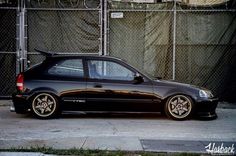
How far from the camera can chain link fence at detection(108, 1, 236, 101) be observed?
45.6 ft

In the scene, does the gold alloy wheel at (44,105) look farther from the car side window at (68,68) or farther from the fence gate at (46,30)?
the fence gate at (46,30)

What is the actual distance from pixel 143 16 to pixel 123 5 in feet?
2.26

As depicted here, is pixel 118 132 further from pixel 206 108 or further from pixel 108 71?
pixel 206 108

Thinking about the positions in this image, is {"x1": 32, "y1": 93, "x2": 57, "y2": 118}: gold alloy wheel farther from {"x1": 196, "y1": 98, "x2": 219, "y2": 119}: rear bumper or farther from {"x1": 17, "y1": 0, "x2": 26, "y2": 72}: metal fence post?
{"x1": 196, "y1": 98, "x2": 219, "y2": 119}: rear bumper

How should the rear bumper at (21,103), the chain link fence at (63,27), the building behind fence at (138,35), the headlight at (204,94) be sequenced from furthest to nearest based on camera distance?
the chain link fence at (63,27), the building behind fence at (138,35), the headlight at (204,94), the rear bumper at (21,103)

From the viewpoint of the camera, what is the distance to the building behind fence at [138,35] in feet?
45.6

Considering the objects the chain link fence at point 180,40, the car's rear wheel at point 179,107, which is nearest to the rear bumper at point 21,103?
the car's rear wheel at point 179,107

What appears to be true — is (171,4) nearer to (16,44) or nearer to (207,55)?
(207,55)

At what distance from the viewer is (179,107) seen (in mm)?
11023

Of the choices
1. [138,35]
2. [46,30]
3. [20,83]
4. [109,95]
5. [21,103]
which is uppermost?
[46,30]

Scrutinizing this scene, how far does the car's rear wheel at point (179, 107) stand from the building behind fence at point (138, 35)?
3009 millimetres

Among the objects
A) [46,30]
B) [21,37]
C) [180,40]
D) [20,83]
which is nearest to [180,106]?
[180,40]

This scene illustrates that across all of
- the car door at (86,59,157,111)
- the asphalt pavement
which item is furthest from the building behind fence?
the car door at (86,59,157,111)

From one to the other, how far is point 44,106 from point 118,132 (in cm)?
244
